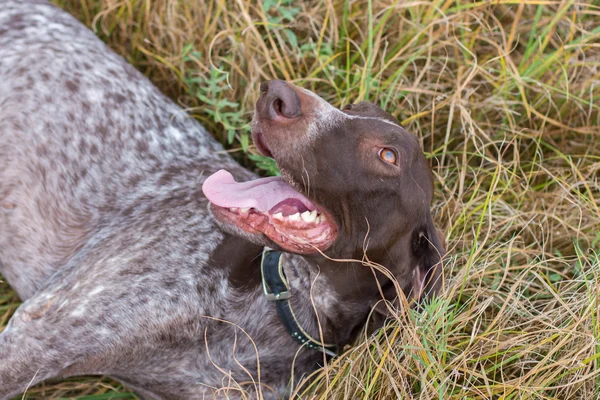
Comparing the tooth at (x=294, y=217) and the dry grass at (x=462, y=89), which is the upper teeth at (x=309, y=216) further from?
the dry grass at (x=462, y=89)

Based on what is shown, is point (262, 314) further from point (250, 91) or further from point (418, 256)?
point (250, 91)

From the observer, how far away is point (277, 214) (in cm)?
325

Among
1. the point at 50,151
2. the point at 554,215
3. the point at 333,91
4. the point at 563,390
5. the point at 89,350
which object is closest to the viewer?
the point at 89,350

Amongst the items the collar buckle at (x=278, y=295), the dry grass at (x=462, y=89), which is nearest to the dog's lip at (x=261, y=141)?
the collar buckle at (x=278, y=295)

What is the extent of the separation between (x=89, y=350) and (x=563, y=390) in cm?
239

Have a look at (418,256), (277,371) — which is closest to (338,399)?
(277,371)

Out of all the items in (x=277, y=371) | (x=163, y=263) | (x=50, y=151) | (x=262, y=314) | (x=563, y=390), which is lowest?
(x=563, y=390)

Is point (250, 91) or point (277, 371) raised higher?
point (250, 91)

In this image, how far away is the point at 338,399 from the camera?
12.4ft

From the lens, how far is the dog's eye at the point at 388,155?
3.27m

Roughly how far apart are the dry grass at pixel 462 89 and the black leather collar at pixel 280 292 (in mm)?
500

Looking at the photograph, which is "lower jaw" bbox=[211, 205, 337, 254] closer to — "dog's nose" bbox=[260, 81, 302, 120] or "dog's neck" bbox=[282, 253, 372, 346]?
"dog's neck" bbox=[282, 253, 372, 346]

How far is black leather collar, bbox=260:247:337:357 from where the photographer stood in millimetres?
3604

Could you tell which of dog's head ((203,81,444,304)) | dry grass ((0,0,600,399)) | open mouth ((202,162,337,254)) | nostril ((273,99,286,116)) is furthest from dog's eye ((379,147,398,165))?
dry grass ((0,0,600,399))
